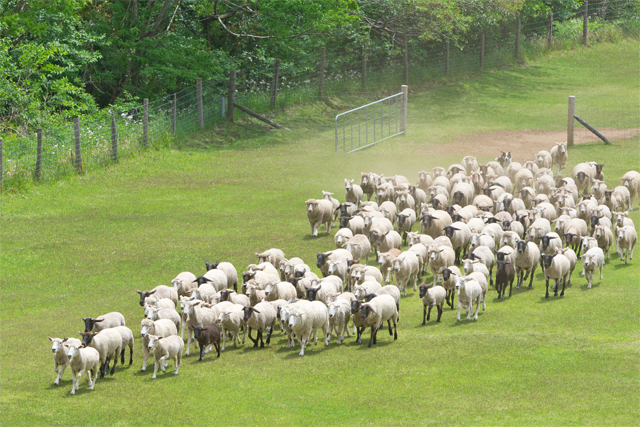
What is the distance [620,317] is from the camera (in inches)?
596

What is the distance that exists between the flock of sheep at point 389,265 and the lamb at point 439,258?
0.09ft

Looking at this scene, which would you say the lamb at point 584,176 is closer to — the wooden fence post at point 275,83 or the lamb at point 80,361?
the wooden fence post at point 275,83

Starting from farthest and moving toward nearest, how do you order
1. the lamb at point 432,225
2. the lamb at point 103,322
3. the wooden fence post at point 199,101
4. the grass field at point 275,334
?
the wooden fence post at point 199,101 < the lamb at point 432,225 < the lamb at point 103,322 < the grass field at point 275,334

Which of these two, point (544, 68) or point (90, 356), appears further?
point (544, 68)

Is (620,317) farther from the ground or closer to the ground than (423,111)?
closer to the ground

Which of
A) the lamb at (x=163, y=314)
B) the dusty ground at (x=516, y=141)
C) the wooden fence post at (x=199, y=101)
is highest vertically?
the wooden fence post at (x=199, y=101)

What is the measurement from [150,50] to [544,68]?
23.7 metres

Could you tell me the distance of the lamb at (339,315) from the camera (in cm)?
1446

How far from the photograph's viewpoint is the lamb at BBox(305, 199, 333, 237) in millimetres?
21641

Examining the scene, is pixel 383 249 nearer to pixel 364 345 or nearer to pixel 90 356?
pixel 364 345

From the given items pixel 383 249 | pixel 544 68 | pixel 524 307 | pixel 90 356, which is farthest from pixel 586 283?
pixel 544 68

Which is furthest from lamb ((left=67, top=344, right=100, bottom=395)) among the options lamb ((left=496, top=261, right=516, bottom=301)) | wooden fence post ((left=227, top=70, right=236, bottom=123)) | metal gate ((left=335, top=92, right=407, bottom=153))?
wooden fence post ((left=227, top=70, right=236, bottom=123))

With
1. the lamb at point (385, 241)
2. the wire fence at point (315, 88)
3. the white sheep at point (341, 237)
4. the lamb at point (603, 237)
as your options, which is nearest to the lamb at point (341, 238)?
the white sheep at point (341, 237)

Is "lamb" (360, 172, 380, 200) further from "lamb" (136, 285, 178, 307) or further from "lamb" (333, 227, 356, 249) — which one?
"lamb" (136, 285, 178, 307)
